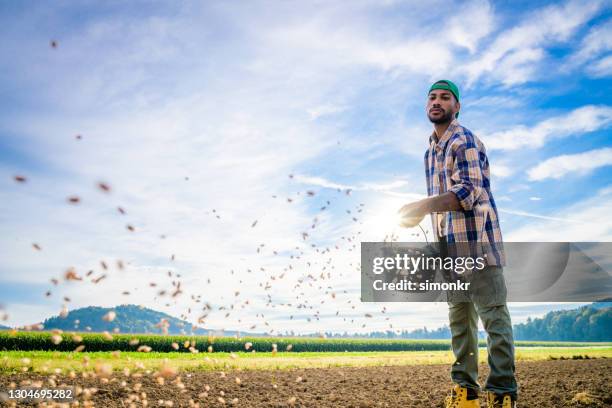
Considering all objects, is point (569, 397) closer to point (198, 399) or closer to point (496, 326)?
point (496, 326)

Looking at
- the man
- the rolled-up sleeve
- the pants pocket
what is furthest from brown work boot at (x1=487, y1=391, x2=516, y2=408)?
the rolled-up sleeve

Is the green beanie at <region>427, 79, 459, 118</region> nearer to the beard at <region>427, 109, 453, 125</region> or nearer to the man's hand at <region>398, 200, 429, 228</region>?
the beard at <region>427, 109, 453, 125</region>

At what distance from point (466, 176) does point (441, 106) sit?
0.87 meters

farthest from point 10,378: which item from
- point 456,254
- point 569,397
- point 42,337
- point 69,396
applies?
point 42,337

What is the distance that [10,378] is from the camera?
8.18 metres

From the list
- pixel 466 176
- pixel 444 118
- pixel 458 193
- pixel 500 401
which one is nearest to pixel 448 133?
pixel 444 118

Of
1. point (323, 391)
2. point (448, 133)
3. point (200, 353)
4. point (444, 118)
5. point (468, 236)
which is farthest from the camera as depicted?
point (200, 353)

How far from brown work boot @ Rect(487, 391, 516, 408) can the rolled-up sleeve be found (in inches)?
64.5

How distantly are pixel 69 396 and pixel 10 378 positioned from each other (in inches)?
100

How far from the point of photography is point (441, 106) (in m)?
4.82

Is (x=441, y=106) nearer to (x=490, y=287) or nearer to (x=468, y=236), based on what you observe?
(x=468, y=236)

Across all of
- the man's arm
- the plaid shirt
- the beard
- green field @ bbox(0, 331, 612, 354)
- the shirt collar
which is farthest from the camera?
green field @ bbox(0, 331, 612, 354)

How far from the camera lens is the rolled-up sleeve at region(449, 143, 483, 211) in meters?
4.22

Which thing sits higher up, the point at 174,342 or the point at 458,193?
the point at 458,193
